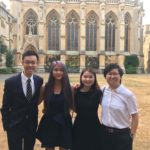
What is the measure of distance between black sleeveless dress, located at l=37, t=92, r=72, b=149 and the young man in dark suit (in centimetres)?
17

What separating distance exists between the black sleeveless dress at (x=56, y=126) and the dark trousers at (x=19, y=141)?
7.2 inches

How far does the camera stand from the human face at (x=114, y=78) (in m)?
5.19

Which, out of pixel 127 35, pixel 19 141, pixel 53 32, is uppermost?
pixel 53 32

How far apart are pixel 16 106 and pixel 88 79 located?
3.51 feet

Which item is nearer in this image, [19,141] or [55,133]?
[19,141]

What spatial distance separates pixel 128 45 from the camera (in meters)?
61.6

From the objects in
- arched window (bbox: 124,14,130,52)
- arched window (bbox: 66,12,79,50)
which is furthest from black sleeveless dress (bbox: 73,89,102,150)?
arched window (bbox: 124,14,130,52)

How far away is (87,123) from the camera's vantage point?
5559 millimetres

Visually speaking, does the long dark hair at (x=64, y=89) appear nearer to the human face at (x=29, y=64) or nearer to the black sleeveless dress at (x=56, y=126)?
the black sleeveless dress at (x=56, y=126)

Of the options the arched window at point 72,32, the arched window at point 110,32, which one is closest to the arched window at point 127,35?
the arched window at point 110,32

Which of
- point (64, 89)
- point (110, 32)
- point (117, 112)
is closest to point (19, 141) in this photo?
point (64, 89)

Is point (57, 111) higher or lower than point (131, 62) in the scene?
Answer: lower

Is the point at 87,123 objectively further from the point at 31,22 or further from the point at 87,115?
the point at 31,22

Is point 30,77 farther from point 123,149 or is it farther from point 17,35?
point 17,35
